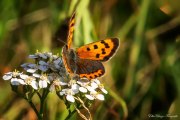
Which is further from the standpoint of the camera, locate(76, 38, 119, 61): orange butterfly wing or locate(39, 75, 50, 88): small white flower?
locate(76, 38, 119, 61): orange butterfly wing

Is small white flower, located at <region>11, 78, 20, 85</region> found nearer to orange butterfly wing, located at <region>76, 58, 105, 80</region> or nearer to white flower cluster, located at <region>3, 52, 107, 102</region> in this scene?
white flower cluster, located at <region>3, 52, 107, 102</region>

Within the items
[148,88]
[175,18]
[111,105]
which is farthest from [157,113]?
[175,18]

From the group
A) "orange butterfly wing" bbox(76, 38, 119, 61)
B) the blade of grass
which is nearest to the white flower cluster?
"orange butterfly wing" bbox(76, 38, 119, 61)

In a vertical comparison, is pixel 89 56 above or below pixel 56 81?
above

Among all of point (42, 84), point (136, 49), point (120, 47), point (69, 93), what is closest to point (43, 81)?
point (42, 84)

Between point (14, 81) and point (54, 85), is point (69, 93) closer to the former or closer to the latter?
point (54, 85)
